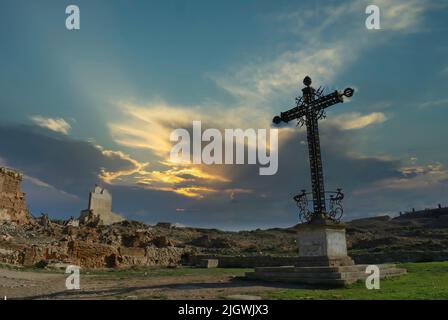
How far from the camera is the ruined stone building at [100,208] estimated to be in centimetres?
5465

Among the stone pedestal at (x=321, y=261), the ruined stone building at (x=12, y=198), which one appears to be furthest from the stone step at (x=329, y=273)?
the ruined stone building at (x=12, y=198)

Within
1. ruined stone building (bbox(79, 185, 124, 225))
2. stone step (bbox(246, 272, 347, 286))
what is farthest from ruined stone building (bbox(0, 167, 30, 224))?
stone step (bbox(246, 272, 347, 286))

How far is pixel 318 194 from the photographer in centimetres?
1329

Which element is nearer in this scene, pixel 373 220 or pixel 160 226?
pixel 160 226

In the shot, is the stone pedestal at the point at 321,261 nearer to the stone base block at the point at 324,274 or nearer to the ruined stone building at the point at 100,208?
the stone base block at the point at 324,274

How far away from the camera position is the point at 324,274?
36.1ft

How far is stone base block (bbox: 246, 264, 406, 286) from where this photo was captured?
35.0 ft

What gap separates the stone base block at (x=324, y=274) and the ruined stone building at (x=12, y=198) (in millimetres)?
36693

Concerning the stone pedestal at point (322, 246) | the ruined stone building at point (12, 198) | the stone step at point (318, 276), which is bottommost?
the stone step at point (318, 276)

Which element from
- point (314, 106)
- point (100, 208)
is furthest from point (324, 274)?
point (100, 208)

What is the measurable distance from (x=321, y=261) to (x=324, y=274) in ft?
3.03
